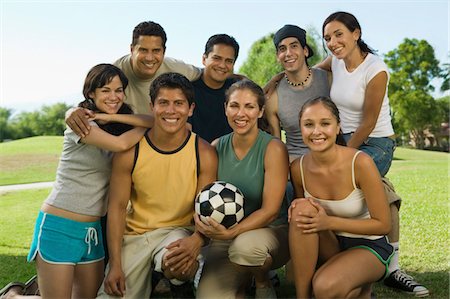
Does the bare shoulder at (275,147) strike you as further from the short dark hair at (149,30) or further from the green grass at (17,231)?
the green grass at (17,231)

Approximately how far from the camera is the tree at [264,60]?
46625mm

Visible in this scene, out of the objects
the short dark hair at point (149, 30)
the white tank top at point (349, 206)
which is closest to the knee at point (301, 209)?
the white tank top at point (349, 206)

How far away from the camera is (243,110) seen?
4.26 metres

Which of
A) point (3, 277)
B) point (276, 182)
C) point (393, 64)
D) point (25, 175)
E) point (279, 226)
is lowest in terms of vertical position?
point (25, 175)

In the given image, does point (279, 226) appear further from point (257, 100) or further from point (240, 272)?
point (257, 100)

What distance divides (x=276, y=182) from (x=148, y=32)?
2068 mm

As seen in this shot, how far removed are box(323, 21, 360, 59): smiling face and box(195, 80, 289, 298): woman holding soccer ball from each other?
1007 mm

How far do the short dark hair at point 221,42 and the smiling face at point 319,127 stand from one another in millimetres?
1630

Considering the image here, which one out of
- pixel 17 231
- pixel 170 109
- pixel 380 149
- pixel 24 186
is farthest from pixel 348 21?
pixel 24 186

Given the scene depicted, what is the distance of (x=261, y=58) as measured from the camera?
1930 inches

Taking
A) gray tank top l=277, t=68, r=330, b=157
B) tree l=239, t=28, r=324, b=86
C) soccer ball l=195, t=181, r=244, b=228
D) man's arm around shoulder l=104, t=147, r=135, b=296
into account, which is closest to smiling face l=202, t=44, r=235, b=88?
gray tank top l=277, t=68, r=330, b=157

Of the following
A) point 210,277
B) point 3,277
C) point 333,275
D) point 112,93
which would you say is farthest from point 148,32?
point 3,277

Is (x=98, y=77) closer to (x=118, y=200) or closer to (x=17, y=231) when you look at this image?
(x=118, y=200)

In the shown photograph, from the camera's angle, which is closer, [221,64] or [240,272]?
[240,272]
